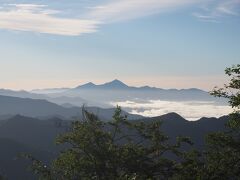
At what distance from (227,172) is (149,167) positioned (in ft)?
20.4

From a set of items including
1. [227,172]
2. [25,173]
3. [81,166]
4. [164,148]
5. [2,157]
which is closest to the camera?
[227,172]

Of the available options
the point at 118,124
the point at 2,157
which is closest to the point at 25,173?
the point at 2,157

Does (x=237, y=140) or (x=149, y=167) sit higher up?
(x=237, y=140)

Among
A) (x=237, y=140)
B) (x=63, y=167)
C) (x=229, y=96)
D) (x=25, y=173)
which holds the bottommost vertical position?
(x=25, y=173)

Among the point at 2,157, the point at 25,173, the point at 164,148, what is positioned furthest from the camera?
the point at 2,157

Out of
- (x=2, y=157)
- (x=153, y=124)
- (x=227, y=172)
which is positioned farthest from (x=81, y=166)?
(x=2, y=157)

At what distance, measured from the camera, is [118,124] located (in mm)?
35875

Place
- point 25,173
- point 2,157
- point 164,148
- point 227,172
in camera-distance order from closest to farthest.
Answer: point 227,172 → point 164,148 → point 25,173 → point 2,157

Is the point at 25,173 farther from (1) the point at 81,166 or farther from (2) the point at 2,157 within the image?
(1) the point at 81,166

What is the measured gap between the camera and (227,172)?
2978 cm

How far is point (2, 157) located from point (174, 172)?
6271 inches

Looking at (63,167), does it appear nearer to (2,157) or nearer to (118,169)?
(118,169)

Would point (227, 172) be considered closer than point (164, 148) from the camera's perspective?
Yes

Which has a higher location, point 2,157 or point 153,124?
point 153,124
